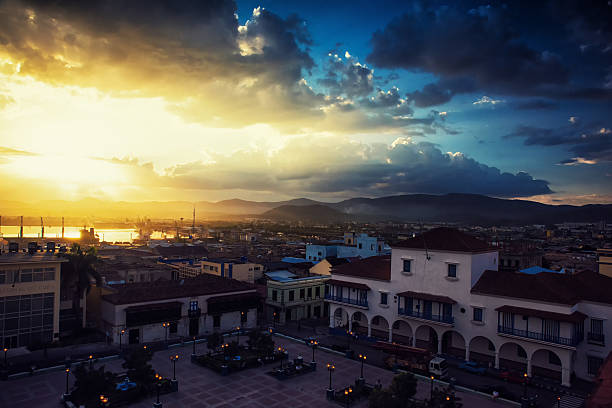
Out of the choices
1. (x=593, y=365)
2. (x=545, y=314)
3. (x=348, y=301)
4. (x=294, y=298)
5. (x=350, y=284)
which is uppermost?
(x=545, y=314)

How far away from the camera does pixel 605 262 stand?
46.5m

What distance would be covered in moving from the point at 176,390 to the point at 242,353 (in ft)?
27.3

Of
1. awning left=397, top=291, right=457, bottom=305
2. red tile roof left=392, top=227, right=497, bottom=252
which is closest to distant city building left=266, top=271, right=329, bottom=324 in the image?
awning left=397, top=291, right=457, bottom=305

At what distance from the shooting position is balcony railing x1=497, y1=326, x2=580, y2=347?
1222 inches

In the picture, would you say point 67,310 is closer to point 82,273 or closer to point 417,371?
point 82,273

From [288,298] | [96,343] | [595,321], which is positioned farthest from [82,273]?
[595,321]

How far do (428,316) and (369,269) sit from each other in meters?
8.90

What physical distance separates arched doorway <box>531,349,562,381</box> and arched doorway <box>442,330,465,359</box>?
6135 millimetres

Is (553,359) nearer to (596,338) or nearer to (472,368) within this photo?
(596,338)

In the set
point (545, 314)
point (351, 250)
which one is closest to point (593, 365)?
point (545, 314)

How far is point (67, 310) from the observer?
42.9 meters

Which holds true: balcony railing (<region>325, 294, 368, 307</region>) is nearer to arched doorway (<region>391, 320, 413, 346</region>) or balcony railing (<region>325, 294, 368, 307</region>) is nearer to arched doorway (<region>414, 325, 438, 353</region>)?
arched doorway (<region>391, 320, 413, 346</region>)

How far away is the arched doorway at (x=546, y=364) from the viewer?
108 ft

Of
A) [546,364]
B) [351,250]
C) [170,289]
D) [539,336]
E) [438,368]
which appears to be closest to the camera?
[539,336]
